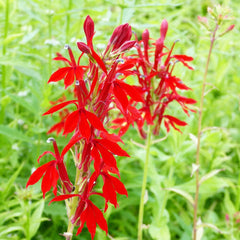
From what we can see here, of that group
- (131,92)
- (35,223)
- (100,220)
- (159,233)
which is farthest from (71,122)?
(159,233)

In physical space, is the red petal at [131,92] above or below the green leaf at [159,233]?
above

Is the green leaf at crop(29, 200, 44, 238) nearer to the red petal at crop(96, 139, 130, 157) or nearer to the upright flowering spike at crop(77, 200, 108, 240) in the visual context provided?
the upright flowering spike at crop(77, 200, 108, 240)

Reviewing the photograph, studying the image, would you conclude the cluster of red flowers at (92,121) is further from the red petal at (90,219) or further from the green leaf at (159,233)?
the green leaf at (159,233)

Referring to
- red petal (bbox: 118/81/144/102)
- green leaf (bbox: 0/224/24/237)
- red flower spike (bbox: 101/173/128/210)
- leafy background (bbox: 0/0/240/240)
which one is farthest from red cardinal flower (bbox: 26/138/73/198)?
green leaf (bbox: 0/224/24/237)

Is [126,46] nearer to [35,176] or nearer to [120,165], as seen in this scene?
[35,176]

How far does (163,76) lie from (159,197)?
0.65m

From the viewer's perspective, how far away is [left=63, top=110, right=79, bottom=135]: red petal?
70 cm

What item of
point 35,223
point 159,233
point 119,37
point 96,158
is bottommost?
point 159,233

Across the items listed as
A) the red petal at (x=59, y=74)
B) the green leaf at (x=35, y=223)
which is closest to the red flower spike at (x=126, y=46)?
the red petal at (x=59, y=74)

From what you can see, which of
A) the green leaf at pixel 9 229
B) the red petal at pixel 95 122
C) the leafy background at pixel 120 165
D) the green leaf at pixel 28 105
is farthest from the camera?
the green leaf at pixel 28 105

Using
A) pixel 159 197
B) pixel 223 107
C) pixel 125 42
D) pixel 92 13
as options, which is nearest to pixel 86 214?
pixel 125 42

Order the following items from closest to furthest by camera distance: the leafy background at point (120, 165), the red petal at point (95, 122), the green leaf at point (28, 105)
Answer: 1. the red petal at point (95, 122)
2. the leafy background at point (120, 165)
3. the green leaf at point (28, 105)

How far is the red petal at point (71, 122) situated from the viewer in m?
0.70

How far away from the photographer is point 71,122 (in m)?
0.71
